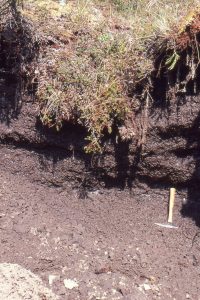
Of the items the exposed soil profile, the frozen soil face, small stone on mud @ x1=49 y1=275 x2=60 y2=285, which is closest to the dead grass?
the exposed soil profile

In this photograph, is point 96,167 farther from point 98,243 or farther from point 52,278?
point 52,278

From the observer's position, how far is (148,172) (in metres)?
3.25

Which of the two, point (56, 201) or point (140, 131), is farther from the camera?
point (56, 201)

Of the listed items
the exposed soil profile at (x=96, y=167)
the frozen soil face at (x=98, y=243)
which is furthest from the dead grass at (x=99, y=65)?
the frozen soil face at (x=98, y=243)

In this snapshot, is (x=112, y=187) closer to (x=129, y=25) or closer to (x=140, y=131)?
(x=140, y=131)

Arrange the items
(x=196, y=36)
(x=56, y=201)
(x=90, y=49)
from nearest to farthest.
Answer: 1. (x=196, y=36)
2. (x=90, y=49)
3. (x=56, y=201)

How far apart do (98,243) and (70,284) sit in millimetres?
383

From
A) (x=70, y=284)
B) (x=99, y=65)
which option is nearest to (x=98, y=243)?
(x=70, y=284)

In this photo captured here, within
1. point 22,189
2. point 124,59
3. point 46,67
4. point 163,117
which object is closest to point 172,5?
point 124,59

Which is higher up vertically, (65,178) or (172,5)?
(172,5)

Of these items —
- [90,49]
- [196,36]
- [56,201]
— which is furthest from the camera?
[56,201]

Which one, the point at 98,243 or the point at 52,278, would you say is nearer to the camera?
the point at 52,278

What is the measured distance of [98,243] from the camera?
3.12 meters

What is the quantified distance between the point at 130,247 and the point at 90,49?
1.46 meters
